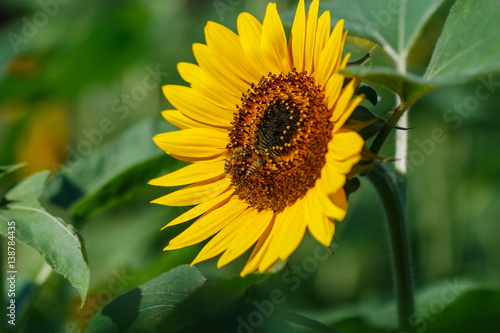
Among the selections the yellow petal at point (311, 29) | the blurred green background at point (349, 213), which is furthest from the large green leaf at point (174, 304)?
the blurred green background at point (349, 213)

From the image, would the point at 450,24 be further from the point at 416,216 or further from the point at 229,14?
the point at 229,14

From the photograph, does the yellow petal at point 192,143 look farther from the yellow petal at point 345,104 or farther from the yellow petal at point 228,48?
the yellow petal at point 345,104

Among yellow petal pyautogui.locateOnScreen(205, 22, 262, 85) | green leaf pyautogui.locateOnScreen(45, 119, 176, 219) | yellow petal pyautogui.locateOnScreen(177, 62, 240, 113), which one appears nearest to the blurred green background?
green leaf pyautogui.locateOnScreen(45, 119, 176, 219)

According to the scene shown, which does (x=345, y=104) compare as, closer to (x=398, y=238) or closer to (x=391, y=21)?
(x=398, y=238)

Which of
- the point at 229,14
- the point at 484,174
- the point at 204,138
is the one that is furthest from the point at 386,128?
the point at 229,14

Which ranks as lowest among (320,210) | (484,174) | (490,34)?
(484,174)

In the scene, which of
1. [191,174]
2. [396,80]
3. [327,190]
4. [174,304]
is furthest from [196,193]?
[396,80]

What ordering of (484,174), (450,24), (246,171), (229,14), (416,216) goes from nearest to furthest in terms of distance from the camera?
(450,24) < (246,171) < (484,174) < (416,216) < (229,14)
